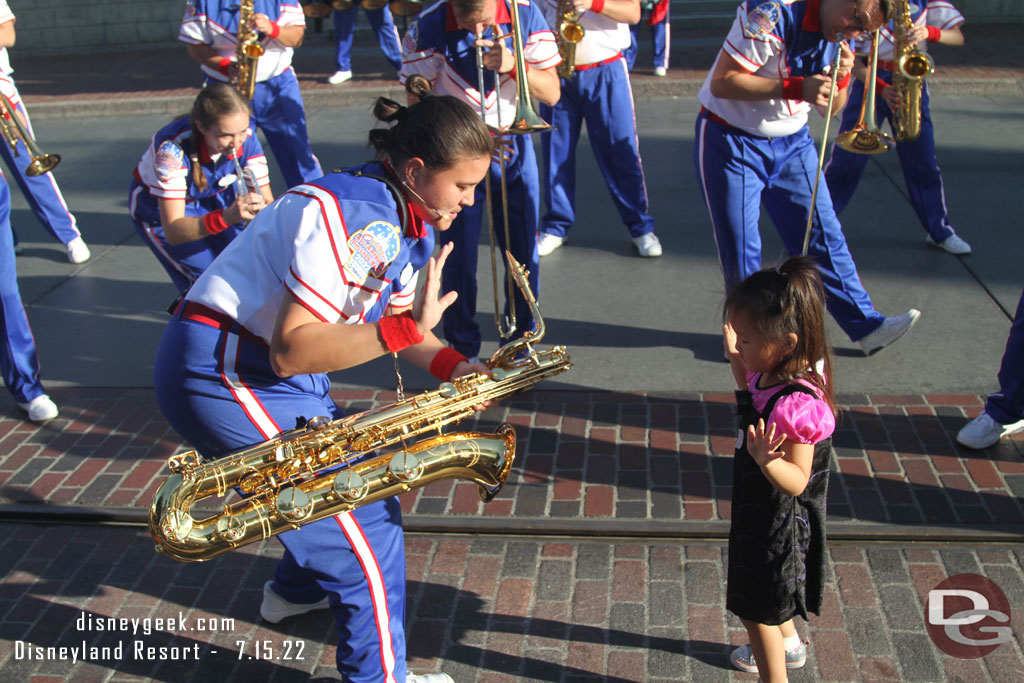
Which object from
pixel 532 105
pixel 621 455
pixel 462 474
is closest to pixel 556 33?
pixel 532 105

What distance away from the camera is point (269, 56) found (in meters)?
6.30

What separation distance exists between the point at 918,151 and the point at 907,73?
908 millimetres

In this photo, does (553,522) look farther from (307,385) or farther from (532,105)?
(532,105)

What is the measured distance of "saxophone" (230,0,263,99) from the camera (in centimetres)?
610

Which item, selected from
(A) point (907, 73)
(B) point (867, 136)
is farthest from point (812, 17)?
(A) point (907, 73)

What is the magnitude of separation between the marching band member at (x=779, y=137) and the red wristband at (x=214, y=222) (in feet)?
7.57

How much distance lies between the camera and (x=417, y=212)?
101 inches

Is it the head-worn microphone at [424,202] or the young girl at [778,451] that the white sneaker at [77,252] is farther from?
the young girl at [778,451]

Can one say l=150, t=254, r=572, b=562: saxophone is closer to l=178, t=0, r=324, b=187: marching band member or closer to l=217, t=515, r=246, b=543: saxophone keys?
l=217, t=515, r=246, b=543: saxophone keys

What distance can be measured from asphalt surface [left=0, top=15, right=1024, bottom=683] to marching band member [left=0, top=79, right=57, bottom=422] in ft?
0.40

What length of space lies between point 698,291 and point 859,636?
2.97 meters

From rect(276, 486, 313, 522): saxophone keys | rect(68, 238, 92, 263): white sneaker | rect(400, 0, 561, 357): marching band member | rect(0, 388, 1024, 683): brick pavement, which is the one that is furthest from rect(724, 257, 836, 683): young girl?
rect(68, 238, 92, 263): white sneaker

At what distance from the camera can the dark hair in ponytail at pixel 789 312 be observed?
248 cm

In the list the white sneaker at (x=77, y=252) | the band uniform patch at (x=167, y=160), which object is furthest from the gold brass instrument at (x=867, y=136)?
the white sneaker at (x=77, y=252)
